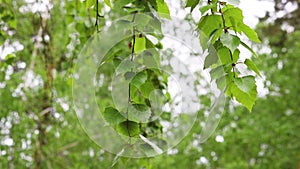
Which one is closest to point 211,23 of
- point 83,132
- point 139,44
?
point 139,44

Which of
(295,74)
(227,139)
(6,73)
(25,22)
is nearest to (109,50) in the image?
(6,73)

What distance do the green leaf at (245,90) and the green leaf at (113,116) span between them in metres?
0.16

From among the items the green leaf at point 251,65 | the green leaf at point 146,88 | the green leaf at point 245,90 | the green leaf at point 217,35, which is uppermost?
the green leaf at point 217,35

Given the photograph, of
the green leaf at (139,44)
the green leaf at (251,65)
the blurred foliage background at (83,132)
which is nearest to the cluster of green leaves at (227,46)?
the green leaf at (251,65)

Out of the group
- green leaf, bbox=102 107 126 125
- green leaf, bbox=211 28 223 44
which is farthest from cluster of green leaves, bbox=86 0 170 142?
green leaf, bbox=211 28 223 44

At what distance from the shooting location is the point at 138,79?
63cm

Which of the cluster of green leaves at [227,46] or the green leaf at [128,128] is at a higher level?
the cluster of green leaves at [227,46]

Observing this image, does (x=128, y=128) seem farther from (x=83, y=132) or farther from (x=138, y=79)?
(x=83, y=132)

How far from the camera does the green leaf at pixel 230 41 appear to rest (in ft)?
1.98

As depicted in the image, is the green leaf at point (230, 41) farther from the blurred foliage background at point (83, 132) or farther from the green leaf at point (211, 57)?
the blurred foliage background at point (83, 132)

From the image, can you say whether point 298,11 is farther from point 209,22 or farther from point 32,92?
point 209,22

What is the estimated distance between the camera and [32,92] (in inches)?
99.8

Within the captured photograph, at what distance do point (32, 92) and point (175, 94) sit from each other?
5.28 ft

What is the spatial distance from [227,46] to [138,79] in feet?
0.44
